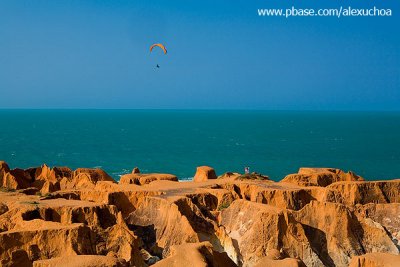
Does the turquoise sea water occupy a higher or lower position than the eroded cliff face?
lower

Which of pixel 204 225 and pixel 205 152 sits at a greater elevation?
pixel 204 225

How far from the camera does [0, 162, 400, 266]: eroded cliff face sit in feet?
102

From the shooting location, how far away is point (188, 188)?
52.4 metres

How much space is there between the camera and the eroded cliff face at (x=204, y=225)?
31.0m

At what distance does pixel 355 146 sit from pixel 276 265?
130 metres

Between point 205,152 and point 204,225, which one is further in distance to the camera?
point 205,152

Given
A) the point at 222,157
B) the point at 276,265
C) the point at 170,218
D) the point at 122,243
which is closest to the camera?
the point at 276,265

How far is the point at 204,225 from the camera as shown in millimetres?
42750

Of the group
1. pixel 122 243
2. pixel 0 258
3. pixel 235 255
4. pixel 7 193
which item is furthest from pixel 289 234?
pixel 7 193

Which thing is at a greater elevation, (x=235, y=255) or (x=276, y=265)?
(x=276, y=265)

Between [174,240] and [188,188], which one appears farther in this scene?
[188,188]

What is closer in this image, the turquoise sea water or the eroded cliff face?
the eroded cliff face

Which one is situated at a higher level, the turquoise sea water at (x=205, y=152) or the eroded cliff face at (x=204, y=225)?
the eroded cliff face at (x=204, y=225)

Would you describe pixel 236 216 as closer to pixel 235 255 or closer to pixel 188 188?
pixel 235 255
